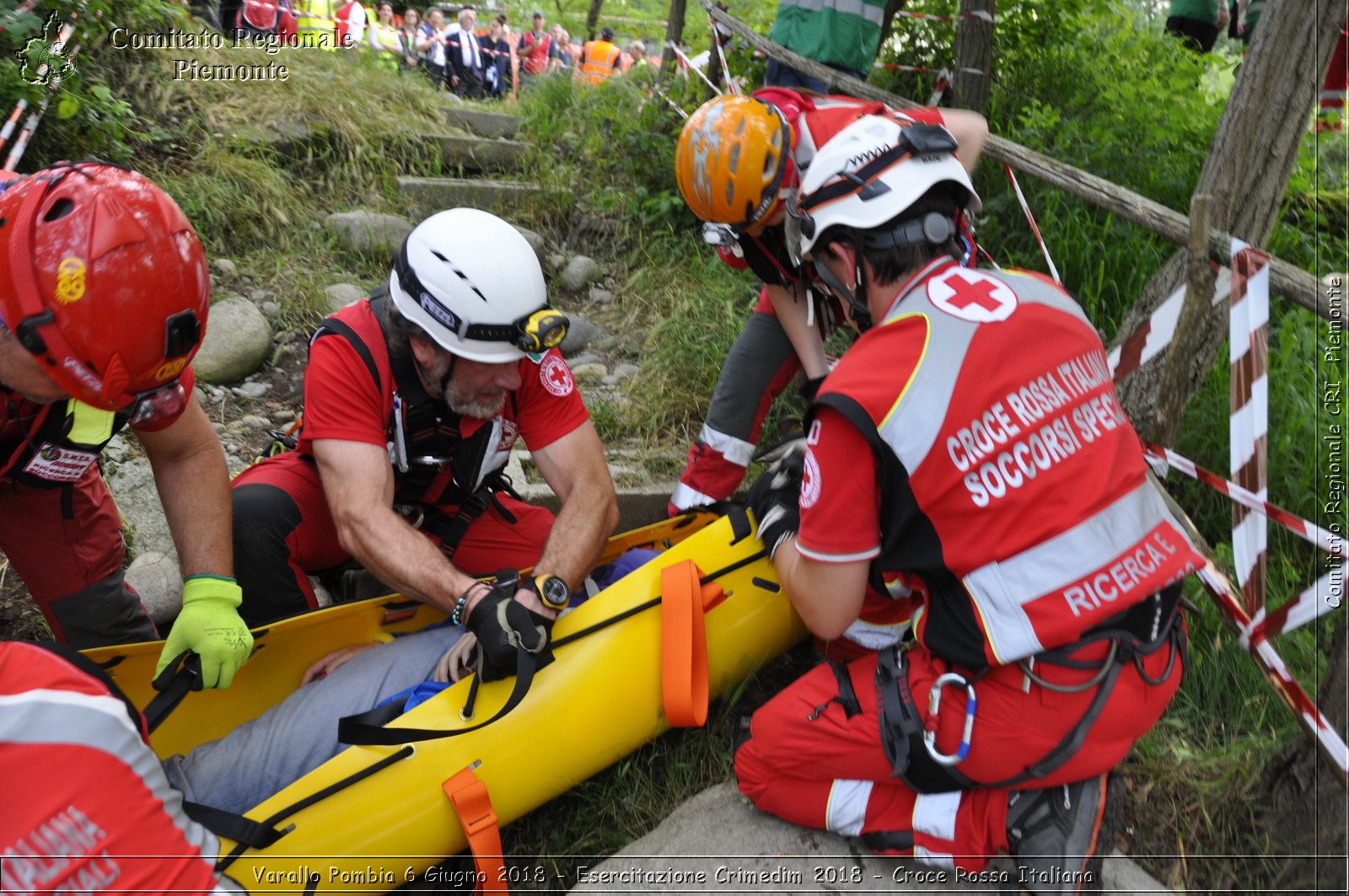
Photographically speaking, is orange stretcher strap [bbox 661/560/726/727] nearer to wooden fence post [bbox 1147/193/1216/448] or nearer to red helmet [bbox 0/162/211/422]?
red helmet [bbox 0/162/211/422]

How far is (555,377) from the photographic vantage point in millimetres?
2969

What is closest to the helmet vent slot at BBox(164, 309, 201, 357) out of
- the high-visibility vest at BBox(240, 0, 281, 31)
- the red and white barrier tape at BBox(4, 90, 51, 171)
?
the red and white barrier tape at BBox(4, 90, 51, 171)

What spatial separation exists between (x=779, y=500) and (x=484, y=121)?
579cm

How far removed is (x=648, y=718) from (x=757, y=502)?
70cm

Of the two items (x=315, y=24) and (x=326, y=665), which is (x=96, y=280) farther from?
(x=315, y=24)

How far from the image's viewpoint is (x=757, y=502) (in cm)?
268

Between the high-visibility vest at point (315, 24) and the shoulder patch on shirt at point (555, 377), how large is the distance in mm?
5447

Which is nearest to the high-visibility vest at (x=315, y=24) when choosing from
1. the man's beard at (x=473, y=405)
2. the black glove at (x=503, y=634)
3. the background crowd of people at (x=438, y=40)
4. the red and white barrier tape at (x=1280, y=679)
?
the background crowd of people at (x=438, y=40)

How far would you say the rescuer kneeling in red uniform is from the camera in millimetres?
1780

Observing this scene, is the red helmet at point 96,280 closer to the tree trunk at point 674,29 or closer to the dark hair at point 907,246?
the dark hair at point 907,246

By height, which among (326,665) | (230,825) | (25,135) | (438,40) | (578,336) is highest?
(25,135)

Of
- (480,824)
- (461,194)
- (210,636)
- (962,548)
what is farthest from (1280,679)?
(461,194)

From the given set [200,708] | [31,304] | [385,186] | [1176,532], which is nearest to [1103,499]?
[1176,532]

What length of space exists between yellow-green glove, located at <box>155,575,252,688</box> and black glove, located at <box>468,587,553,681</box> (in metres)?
0.62
